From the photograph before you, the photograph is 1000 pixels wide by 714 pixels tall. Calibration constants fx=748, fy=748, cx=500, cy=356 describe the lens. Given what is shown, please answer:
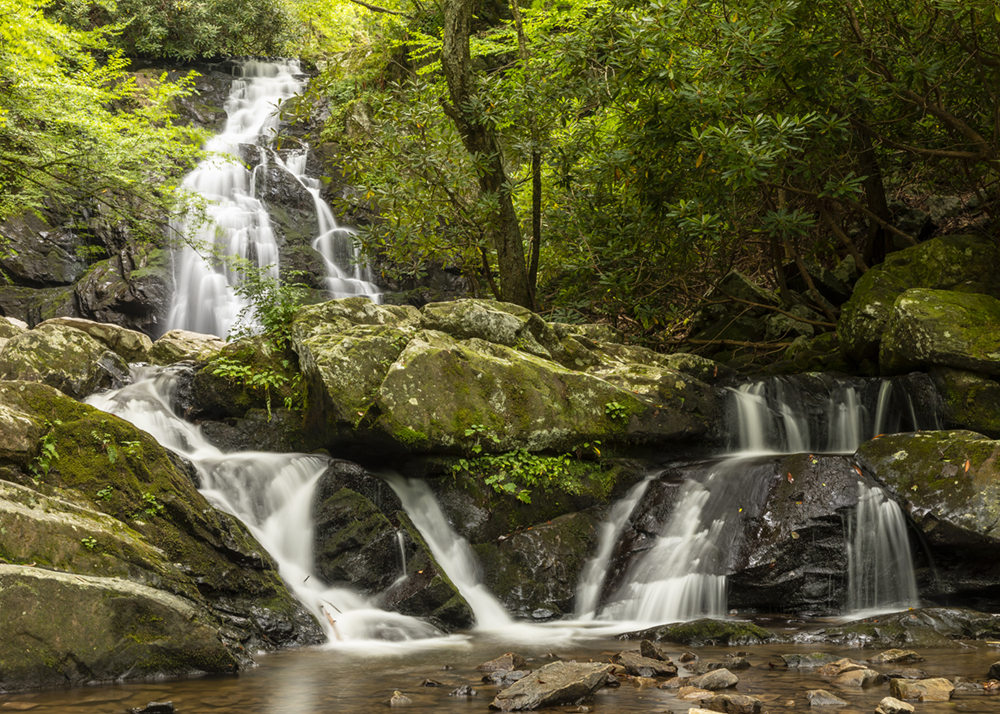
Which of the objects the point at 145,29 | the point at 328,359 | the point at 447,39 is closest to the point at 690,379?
the point at 328,359

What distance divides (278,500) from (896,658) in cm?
542

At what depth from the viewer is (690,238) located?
9.90m

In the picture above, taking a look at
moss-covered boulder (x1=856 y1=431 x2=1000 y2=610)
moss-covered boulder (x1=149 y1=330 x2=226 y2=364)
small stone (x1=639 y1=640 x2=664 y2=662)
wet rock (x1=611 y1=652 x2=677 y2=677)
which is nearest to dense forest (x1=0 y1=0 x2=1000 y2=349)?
moss-covered boulder (x1=149 y1=330 x2=226 y2=364)

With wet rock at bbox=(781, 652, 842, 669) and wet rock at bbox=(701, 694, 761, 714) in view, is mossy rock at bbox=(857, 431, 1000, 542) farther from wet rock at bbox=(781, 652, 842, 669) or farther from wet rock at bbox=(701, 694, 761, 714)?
wet rock at bbox=(701, 694, 761, 714)

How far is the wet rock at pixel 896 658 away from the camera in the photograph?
15.3ft

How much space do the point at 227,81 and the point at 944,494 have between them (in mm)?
24413

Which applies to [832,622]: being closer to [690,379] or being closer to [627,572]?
[627,572]

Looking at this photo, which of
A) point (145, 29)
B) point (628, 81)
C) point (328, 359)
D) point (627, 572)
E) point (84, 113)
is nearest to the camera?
point (627, 572)

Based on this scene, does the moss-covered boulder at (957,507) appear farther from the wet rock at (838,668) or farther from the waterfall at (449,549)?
the waterfall at (449,549)

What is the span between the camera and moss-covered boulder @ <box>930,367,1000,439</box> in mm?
8039

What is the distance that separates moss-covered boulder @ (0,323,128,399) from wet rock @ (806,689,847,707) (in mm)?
8653

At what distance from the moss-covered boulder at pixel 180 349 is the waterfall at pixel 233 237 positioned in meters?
1.08

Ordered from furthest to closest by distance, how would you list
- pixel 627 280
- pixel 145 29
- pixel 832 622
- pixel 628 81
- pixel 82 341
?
pixel 145 29
pixel 627 280
pixel 82 341
pixel 628 81
pixel 832 622

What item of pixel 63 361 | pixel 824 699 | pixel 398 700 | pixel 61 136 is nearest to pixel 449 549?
pixel 398 700
